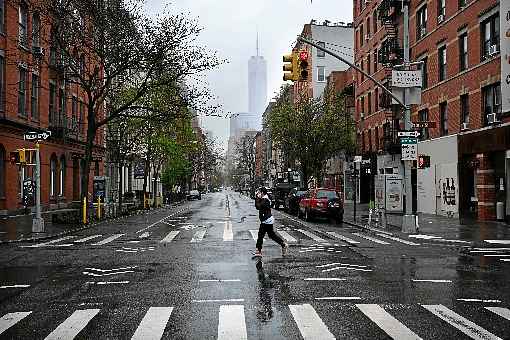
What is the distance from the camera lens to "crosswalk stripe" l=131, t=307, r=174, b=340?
23.9ft

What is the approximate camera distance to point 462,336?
7203 millimetres

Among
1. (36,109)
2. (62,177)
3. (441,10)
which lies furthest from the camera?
(62,177)

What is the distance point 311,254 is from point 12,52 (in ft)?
81.3

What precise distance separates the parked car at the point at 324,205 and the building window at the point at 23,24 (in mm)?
18480

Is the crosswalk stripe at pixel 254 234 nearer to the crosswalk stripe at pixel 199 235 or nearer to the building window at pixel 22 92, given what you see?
the crosswalk stripe at pixel 199 235

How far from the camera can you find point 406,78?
77.2 feet

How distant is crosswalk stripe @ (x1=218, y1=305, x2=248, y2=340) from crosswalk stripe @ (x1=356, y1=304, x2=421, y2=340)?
1756mm

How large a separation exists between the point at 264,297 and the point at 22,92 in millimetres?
29716

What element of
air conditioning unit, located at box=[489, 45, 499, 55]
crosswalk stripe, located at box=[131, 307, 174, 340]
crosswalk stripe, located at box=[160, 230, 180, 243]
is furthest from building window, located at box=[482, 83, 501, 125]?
crosswalk stripe, located at box=[131, 307, 174, 340]

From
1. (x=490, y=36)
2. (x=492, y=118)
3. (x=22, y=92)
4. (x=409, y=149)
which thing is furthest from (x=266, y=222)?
(x=22, y=92)

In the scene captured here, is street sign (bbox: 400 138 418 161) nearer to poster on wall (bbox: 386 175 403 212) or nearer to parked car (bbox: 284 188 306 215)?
poster on wall (bbox: 386 175 403 212)

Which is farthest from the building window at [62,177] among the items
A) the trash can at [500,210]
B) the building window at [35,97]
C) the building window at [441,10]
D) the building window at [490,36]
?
the trash can at [500,210]

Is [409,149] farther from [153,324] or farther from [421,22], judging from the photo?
[153,324]

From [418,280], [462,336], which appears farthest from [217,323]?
[418,280]
